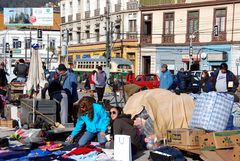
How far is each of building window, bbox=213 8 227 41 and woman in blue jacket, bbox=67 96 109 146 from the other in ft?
106

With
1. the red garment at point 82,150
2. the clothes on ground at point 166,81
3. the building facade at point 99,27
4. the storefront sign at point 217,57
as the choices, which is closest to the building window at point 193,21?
the storefront sign at point 217,57

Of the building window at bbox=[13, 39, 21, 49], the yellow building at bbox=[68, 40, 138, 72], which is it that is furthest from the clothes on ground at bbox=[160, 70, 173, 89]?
the building window at bbox=[13, 39, 21, 49]

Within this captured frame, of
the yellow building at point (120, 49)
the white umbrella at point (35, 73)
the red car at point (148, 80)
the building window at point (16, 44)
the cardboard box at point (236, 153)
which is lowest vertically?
the red car at point (148, 80)

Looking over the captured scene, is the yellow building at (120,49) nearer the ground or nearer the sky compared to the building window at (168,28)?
nearer the ground

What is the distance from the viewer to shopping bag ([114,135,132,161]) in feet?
28.1

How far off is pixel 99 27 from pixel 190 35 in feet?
42.5

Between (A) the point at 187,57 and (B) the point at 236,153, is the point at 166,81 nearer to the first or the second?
(B) the point at 236,153

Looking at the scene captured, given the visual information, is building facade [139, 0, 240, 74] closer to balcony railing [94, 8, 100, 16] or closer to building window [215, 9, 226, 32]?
building window [215, 9, 226, 32]

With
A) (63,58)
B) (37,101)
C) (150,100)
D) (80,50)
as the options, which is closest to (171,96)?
(150,100)

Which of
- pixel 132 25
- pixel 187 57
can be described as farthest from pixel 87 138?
pixel 132 25

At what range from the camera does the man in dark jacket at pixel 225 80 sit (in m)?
13.1

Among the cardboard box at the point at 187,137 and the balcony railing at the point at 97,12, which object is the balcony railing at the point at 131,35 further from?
the cardboard box at the point at 187,137

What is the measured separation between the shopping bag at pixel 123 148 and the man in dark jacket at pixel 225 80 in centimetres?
535

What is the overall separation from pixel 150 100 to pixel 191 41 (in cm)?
3215
